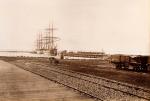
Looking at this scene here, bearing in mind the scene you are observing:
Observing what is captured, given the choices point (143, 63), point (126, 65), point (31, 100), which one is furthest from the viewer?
point (126, 65)

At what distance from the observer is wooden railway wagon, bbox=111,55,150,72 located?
92.8 feet

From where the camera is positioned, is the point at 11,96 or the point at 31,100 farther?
the point at 11,96

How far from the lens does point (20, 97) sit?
41.7 feet

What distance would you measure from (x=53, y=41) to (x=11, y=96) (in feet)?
402

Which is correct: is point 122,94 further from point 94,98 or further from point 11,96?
point 11,96

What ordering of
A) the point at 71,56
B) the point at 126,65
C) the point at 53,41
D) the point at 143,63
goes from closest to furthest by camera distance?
1. the point at 143,63
2. the point at 126,65
3. the point at 71,56
4. the point at 53,41

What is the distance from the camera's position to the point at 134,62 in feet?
97.9

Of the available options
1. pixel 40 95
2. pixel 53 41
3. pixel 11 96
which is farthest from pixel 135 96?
pixel 53 41

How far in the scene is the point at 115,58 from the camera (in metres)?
33.9

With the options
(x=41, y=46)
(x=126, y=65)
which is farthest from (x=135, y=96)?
(x=41, y=46)

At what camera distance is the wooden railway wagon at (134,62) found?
28281 mm

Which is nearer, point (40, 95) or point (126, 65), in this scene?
point (40, 95)

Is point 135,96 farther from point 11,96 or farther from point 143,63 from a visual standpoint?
point 143,63

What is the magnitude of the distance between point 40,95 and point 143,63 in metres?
17.2
